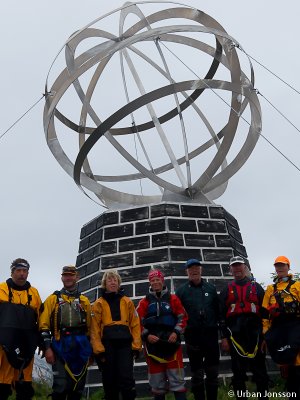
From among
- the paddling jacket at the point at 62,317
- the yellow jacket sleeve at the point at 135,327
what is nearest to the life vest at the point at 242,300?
the yellow jacket sleeve at the point at 135,327

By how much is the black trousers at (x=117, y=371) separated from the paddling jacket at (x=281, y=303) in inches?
70.6

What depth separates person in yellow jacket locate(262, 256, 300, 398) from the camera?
7066 millimetres

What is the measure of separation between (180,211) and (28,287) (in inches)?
206

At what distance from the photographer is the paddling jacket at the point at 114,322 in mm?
7105

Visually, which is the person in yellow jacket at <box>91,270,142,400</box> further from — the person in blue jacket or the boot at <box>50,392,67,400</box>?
the person in blue jacket

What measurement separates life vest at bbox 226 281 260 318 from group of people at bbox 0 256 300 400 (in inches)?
0.5

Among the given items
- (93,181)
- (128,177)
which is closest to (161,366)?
(93,181)

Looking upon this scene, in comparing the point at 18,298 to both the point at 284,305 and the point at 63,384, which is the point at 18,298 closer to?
the point at 63,384

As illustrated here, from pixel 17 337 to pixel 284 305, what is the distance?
3297 millimetres

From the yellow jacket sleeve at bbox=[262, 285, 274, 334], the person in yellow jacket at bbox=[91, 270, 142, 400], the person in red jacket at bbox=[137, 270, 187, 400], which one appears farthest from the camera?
the yellow jacket sleeve at bbox=[262, 285, 274, 334]

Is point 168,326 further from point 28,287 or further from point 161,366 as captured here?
point 28,287

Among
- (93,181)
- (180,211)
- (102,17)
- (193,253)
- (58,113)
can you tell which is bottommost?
(193,253)

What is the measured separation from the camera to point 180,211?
12.0 meters

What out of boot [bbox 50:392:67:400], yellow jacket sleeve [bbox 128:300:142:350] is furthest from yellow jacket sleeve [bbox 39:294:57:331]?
yellow jacket sleeve [bbox 128:300:142:350]
